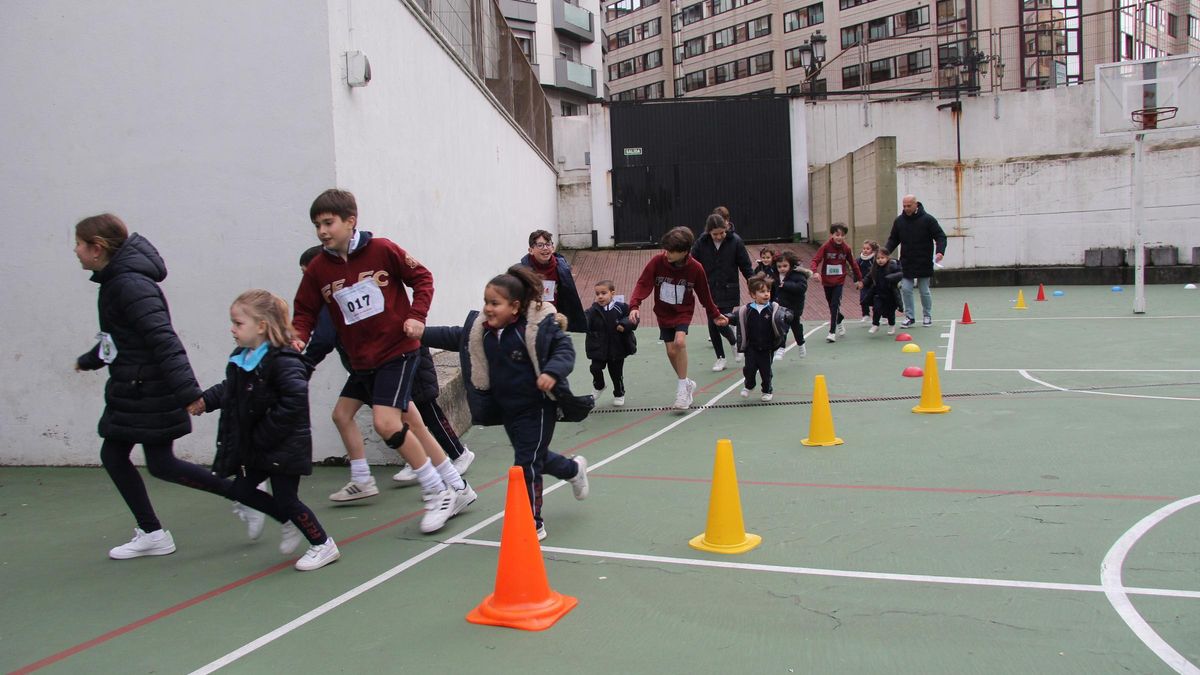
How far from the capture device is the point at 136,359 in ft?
15.0

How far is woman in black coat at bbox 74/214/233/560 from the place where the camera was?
14.8ft

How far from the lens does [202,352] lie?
6.63 m

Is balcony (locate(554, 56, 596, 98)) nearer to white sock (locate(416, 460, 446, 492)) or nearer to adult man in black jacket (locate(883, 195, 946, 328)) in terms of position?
adult man in black jacket (locate(883, 195, 946, 328))

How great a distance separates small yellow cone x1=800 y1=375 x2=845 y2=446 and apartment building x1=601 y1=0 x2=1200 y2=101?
18325 mm

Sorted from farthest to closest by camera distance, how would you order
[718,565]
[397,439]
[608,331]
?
[608,331] → [397,439] → [718,565]

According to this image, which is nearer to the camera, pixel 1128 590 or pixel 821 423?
pixel 1128 590

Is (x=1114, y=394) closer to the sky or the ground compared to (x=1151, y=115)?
closer to the ground

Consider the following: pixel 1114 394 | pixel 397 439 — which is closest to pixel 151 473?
pixel 397 439

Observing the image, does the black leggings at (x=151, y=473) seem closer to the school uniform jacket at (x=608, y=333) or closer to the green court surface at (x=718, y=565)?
the green court surface at (x=718, y=565)

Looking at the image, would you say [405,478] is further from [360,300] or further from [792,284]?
[792,284]

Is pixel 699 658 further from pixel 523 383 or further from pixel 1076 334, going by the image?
pixel 1076 334

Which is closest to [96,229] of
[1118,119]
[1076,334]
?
[1076,334]

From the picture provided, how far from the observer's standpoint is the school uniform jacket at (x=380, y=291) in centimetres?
510

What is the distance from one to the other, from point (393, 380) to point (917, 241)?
10.4 meters
